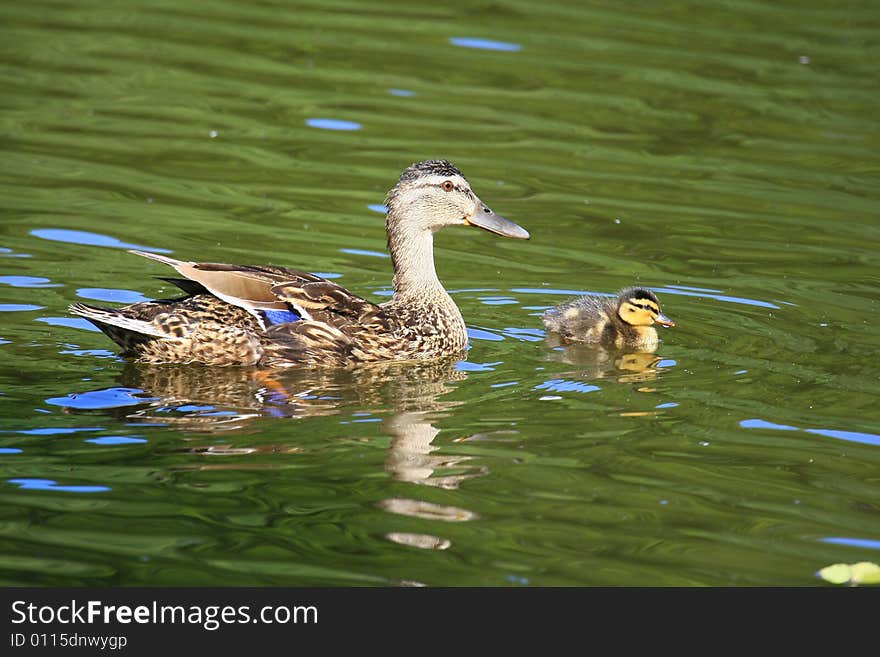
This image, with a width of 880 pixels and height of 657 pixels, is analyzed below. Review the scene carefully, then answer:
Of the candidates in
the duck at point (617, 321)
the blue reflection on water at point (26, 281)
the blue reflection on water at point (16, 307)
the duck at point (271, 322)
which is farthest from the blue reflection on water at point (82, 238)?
the duck at point (617, 321)

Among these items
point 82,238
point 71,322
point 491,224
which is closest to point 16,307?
point 71,322

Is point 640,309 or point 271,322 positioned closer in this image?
point 271,322

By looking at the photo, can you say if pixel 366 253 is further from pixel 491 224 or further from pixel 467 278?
pixel 491 224

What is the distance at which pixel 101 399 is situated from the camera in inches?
297

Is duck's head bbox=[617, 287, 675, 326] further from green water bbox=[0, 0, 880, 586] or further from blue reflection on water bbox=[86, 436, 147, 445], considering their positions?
blue reflection on water bbox=[86, 436, 147, 445]

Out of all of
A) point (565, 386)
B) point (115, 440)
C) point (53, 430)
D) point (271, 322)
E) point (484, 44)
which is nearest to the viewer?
point (115, 440)

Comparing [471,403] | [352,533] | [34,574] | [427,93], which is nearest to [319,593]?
[352,533]

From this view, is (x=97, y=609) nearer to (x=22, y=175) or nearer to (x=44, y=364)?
(x=44, y=364)

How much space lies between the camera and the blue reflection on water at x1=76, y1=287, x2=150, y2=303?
9508 millimetres

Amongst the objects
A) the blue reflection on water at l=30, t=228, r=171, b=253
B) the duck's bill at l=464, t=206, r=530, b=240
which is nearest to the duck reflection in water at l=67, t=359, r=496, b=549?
the duck's bill at l=464, t=206, r=530, b=240

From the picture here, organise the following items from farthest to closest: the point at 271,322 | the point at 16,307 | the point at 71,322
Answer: the point at 16,307
the point at 71,322
the point at 271,322

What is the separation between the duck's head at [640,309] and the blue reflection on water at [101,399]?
299cm

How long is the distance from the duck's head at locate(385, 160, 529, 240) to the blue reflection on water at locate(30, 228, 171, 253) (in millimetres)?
2055

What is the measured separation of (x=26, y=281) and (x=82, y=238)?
3.59 ft
